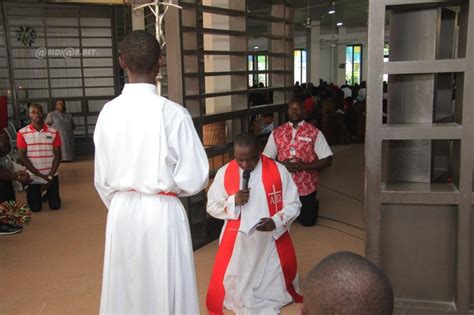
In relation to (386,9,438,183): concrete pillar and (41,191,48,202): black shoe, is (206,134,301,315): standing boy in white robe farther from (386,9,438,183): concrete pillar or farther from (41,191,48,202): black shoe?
(41,191,48,202): black shoe

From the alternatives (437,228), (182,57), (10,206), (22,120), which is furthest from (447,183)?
(22,120)

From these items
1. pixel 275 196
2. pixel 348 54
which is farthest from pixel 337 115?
pixel 348 54

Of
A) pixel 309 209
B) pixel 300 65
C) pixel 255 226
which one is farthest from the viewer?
pixel 300 65

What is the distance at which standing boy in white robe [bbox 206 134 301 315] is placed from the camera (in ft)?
10.0

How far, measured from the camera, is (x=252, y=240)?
3.10 metres

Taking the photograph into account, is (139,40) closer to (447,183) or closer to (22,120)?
(447,183)

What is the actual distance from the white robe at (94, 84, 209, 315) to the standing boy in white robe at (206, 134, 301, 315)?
0.85 meters

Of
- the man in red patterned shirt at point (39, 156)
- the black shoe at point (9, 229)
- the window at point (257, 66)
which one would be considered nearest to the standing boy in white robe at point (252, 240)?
the window at point (257, 66)

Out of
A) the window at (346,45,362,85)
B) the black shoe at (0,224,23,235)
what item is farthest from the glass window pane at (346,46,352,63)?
the black shoe at (0,224,23,235)

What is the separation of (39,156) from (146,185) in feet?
13.7

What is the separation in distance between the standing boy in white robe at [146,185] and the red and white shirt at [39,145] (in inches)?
153

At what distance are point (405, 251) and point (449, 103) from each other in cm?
94

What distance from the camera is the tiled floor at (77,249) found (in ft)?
11.2

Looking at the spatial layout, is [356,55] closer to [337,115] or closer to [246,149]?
[337,115]
